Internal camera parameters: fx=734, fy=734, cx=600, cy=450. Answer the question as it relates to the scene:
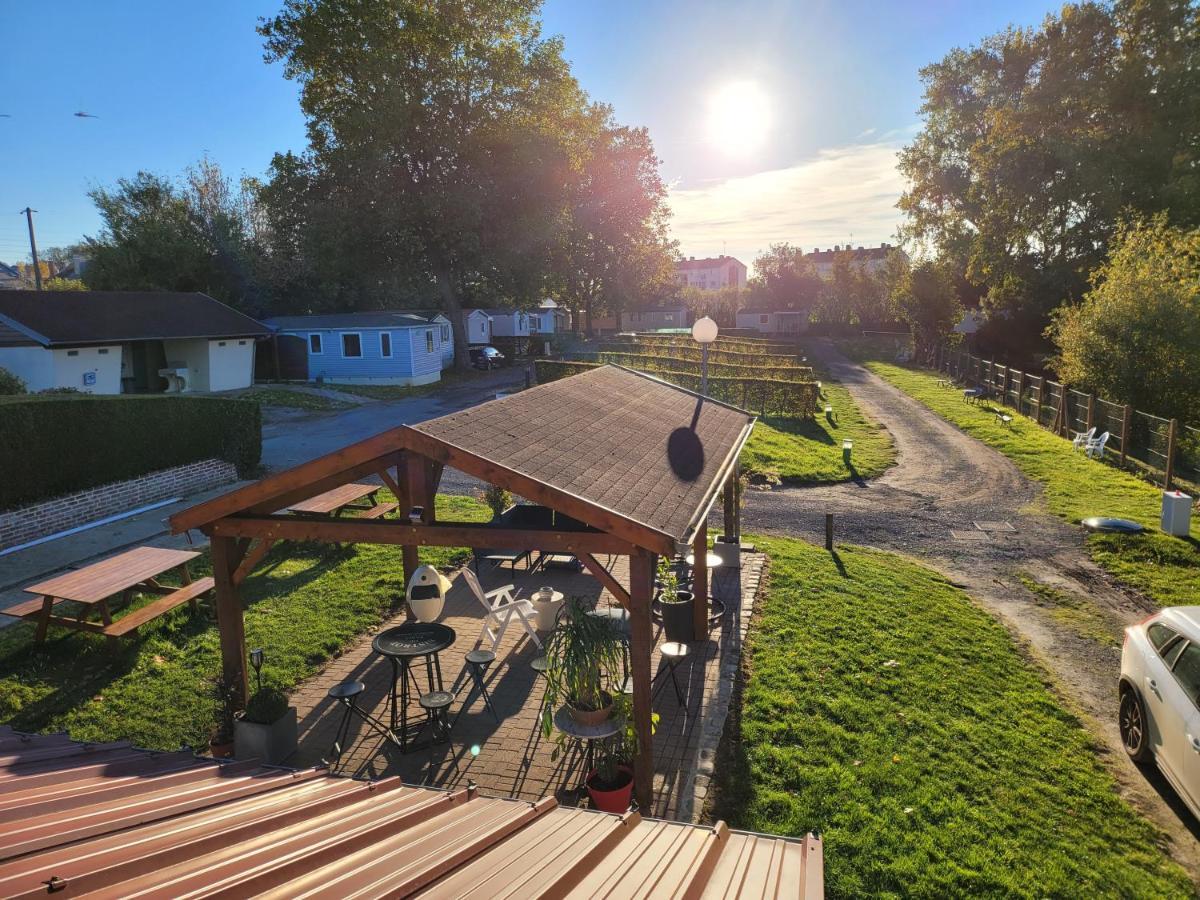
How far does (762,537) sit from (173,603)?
10.0 m

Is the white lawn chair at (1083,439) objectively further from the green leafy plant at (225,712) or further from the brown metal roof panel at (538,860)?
the green leafy plant at (225,712)

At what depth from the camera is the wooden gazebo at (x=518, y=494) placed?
5961mm

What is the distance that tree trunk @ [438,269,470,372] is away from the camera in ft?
123

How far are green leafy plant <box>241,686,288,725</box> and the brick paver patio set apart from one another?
0.54m

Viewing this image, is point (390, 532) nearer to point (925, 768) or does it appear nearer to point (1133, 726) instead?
point (925, 768)

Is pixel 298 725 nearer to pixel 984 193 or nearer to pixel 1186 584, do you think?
pixel 1186 584

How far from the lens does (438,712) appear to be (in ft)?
23.8

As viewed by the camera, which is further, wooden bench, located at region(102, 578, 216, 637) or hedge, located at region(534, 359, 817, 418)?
hedge, located at region(534, 359, 817, 418)

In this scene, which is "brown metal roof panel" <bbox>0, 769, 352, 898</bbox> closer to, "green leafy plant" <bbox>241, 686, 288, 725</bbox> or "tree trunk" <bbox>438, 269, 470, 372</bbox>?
"green leafy plant" <bbox>241, 686, 288, 725</bbox>

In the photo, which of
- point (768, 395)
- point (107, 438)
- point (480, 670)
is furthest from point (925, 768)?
point (768, 395)

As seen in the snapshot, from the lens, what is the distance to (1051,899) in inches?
206

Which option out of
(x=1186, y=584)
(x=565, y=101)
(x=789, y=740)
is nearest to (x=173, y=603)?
(x=789, y=740)

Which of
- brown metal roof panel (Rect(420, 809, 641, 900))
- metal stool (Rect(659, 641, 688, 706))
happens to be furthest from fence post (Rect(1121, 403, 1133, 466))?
brown metal roof panel (Rect(420, 809, 641, 900))

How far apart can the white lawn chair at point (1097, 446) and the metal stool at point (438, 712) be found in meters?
19.5
